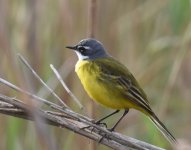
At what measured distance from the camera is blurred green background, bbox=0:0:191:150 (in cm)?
342

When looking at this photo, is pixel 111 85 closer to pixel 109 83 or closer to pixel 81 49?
pixel 109 83

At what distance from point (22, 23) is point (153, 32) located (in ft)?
2.91

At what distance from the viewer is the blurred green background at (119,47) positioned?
3.42 m

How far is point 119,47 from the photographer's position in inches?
152

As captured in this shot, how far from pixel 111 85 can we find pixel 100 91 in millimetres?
90

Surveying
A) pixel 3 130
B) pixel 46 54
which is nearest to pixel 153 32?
pixel 46 54

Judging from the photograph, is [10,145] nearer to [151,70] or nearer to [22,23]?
[22,23]

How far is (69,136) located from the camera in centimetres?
334

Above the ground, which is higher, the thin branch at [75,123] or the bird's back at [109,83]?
the thin branch at [75,123]

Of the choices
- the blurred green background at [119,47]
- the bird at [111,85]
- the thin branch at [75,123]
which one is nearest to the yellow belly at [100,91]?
the bird at [111,85]

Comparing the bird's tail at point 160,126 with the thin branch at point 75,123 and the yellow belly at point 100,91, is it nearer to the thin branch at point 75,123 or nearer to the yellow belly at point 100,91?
the yellow belly at point 100,91

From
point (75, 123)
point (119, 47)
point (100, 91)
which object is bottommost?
point (119, 47)

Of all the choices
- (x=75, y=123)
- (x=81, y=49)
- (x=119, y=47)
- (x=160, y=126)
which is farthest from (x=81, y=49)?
(x=75, y=123)

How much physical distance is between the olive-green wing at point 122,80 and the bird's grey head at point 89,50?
9 centimetres
